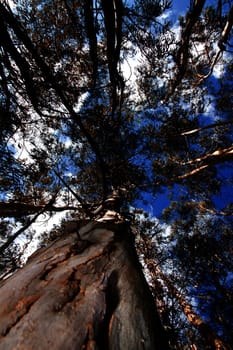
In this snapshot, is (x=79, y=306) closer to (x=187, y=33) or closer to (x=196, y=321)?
(x=187, y=33)

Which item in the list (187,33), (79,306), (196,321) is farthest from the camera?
(196,321)

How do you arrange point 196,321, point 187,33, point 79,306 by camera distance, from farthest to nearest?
point 196,321 < point 187,33 < point 79,306

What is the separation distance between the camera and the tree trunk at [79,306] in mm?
704

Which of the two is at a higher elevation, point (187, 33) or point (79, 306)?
point (187, 33)

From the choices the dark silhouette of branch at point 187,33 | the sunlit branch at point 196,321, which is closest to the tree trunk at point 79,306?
the dark silhouette of branch at point 187,33

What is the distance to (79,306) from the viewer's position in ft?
2.72

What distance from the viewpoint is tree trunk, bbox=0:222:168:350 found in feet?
2.31

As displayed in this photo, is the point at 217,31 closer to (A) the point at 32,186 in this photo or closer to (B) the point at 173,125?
(B) the point at 173,125

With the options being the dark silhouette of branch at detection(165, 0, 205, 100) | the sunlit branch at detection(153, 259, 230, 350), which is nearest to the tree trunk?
the dark silhouette of branch at detection(165, 0, 205, 100)

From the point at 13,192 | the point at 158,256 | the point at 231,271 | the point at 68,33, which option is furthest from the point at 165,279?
the point at 68,33

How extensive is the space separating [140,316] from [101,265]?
0.30 meters

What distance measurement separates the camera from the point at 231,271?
6.41 metres

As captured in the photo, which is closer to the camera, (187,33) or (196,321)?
(187,33)

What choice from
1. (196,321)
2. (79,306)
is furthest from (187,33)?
(196,321)
